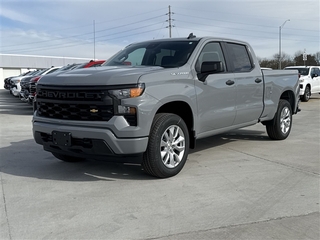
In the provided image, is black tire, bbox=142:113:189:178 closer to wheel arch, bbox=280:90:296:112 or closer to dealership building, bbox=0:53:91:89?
wheel arch, bbox=280:90:296:112

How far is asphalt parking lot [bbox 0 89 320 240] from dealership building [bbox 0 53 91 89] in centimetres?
5382

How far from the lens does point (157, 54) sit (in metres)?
5.78

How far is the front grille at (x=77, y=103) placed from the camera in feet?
14.6

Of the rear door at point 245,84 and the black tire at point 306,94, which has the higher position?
the rear door at point 245,84

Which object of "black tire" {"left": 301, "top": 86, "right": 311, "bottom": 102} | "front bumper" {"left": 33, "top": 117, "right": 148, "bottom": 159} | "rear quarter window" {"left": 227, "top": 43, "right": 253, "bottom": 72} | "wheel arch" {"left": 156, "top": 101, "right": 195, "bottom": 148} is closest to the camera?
"front bumper" {"left": 33, "top": 117, "right": 148, "bottom": 159}

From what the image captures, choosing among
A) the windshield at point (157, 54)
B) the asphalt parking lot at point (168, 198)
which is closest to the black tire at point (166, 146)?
the asphalt parking lot at point (168, 198)

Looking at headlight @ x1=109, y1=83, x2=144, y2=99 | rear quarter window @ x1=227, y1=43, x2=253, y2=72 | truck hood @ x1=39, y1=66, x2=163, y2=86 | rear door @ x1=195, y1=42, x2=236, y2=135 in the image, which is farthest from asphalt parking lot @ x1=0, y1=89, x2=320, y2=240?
rear quarter window @ x1=227, y1=43, x2=253, y2=72

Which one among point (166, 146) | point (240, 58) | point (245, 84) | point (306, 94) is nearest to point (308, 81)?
point (306, 94)

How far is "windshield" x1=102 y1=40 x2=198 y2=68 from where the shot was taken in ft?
18.1

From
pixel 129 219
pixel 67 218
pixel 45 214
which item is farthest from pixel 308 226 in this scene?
pixel 45 214

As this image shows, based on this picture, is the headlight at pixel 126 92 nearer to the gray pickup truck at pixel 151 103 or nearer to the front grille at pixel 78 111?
the gray pickup truck at pixel 151 103

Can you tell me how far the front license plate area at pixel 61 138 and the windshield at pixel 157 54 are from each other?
1.77 m

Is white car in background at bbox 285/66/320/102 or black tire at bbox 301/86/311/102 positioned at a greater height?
white car in background at bbox 285/66/320/102

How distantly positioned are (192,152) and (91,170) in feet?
6.64
